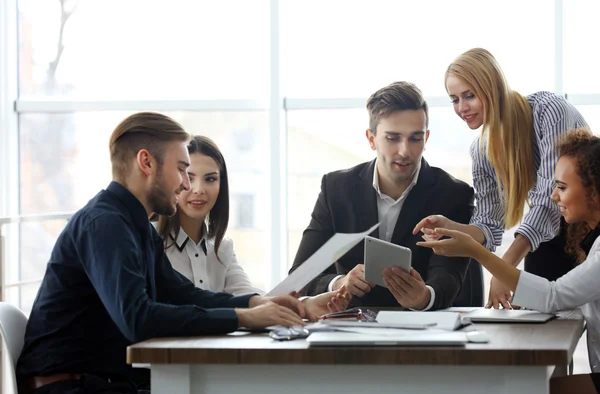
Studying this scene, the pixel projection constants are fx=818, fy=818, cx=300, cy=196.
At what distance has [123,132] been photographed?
1988 millimetres

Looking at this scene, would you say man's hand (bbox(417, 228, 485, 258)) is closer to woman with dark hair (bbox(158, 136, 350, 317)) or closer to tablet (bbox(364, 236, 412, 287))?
tablet (bbox(364, 236, 412, 287))

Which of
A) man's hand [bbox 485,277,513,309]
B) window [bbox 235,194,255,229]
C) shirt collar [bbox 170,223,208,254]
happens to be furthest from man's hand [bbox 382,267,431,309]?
window [bbox 235,194,255,229]

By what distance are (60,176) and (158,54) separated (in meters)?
0.94

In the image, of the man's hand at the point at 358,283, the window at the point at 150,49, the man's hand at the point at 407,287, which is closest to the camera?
the man's hand at the point at 407,287

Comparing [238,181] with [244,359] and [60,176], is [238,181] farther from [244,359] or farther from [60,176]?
[244,359]

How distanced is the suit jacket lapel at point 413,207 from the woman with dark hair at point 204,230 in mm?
491

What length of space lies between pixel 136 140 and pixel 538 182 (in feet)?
4.37

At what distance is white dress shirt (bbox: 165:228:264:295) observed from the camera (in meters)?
2.60

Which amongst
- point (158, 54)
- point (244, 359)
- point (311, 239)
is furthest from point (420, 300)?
point (158, 54)

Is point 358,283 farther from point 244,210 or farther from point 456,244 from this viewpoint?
point 244,210

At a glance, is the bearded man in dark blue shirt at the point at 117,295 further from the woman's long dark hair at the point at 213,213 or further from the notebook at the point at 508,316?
the woman's long dark hair at the point at 213,213

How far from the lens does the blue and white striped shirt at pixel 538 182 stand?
8.38ft

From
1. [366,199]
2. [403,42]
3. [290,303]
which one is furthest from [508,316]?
[403,42]

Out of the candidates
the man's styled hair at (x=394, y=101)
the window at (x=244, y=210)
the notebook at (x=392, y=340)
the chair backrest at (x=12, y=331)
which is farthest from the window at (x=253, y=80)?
the notebook at (x=392, y=340)
